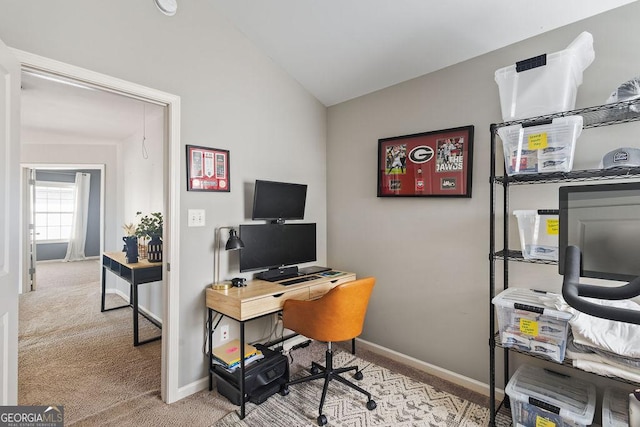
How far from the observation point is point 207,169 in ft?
7.54

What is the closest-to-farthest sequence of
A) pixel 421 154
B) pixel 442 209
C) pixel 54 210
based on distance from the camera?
1. pixel 442 209
2. pixel 421 154
3. pixel 54 210

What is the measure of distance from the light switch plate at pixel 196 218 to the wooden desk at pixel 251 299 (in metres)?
0.48

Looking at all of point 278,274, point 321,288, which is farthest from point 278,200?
point 321,288

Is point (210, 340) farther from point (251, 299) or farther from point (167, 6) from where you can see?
point (167, 6)

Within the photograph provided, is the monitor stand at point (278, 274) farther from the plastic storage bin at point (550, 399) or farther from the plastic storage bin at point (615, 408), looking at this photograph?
the plastic storage bin at point (615, 408)

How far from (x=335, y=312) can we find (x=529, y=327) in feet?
3.52

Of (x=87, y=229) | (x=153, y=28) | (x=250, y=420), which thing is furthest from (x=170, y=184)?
(x=87, y=229)

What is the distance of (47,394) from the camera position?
2223 mm

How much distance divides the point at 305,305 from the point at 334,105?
2064 millimetres

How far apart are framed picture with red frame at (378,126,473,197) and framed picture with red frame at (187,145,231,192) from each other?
1.32 m

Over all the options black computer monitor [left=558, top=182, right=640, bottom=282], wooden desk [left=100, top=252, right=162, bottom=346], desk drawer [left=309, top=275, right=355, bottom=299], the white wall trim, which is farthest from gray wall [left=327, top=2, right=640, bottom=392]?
the white wall trim

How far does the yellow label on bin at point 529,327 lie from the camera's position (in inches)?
65.5

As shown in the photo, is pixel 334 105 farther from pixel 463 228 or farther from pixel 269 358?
pixel 269 358

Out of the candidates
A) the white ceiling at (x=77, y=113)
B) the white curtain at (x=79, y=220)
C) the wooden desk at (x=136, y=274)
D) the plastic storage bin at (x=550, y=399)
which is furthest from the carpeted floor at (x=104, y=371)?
the white curtain at (x=79, y=220)
